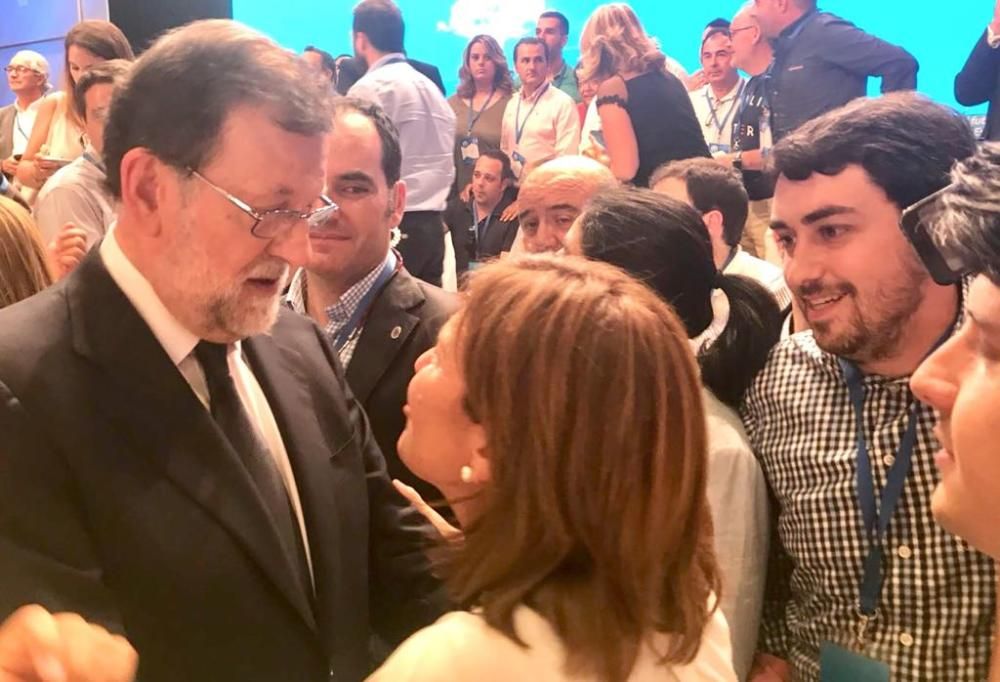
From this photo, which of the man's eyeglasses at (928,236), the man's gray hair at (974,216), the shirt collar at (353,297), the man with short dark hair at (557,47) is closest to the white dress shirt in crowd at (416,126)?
the man with short dark hair at (557,47)

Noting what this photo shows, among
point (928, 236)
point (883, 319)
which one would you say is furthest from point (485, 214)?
point (928, 236)

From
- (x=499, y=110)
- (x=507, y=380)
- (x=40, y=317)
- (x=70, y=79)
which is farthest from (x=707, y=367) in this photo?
(x=499, y=110)

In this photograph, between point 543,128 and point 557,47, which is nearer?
point 543,128

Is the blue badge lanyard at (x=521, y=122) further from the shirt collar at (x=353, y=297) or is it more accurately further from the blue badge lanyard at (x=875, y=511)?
the blue badge lanyard at (x=875, y=511)

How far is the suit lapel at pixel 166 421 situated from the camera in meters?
1.44

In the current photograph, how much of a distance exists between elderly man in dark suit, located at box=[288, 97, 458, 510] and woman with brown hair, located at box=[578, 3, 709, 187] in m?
2.04

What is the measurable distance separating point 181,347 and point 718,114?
13.4ft

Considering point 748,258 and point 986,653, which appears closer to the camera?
point 986,653

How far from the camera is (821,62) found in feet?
12.9

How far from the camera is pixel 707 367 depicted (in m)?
2.14

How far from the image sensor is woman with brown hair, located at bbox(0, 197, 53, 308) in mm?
2479

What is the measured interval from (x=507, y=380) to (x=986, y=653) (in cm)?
106

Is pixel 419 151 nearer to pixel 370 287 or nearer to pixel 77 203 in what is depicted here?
pixel 77 203

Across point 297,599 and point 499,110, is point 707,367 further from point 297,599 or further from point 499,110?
point 499,110
